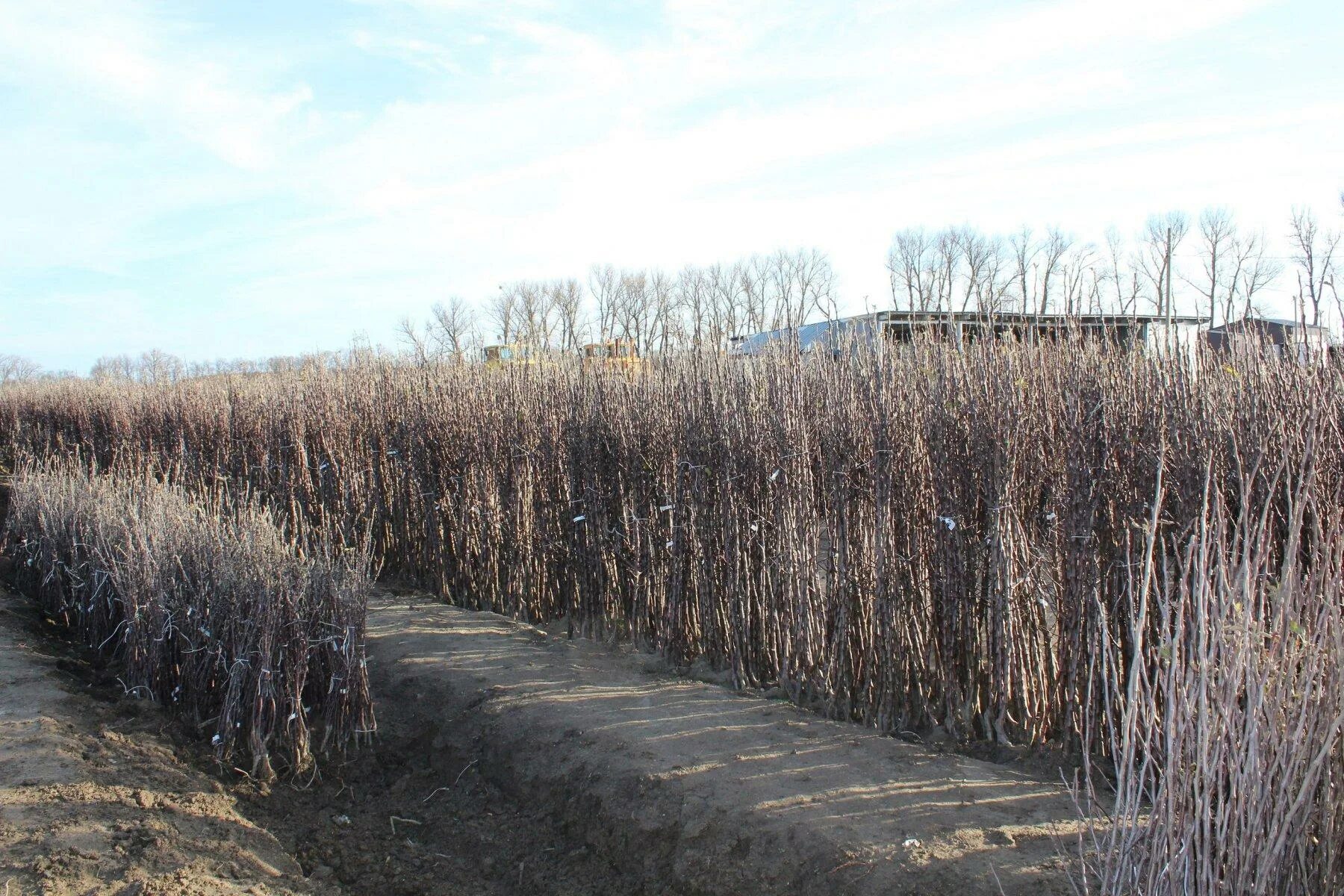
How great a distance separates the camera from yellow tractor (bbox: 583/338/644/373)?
5828mm

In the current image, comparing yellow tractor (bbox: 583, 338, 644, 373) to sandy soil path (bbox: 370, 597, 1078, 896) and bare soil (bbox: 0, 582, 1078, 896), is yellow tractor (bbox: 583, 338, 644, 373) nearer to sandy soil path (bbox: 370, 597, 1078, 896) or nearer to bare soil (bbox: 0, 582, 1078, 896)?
sandy soil path (bbox: 370, 597, 1078, 896)

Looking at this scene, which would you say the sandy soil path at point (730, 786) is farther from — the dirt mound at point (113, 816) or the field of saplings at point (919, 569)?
the dirt mound at point (113, 816)

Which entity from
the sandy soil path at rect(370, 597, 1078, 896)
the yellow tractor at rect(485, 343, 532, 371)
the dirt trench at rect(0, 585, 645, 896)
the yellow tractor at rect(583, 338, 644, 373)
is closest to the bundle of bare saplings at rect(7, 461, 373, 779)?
the dirt trench at rect(0, 585, 645, 896)

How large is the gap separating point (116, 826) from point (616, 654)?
8.33 ft

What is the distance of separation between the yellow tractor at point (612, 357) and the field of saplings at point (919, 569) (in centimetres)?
17

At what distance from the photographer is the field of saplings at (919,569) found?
168 centimetres

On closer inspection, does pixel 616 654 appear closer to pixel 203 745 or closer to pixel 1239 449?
pixel 203 745

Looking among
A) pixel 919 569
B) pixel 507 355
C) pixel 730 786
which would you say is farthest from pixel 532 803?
pixel 507 355

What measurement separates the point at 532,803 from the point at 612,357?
348 cm

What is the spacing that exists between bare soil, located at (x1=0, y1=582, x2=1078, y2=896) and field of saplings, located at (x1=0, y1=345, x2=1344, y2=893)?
0.26 metres

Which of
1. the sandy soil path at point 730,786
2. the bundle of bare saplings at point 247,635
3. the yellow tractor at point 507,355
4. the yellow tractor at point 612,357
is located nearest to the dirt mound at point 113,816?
the bundle of bare saplings at point 247,635

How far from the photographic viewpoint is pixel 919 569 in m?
3.68

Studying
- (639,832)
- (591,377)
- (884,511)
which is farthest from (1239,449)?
(591,377)

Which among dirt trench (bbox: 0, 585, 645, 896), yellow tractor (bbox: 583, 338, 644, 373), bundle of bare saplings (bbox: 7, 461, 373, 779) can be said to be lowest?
A: dirt trench (bbox: 0, 585, 645, 896)
